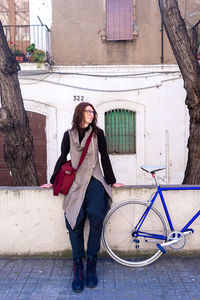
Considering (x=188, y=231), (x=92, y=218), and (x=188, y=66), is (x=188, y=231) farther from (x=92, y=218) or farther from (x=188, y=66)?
(x=188, y=66)

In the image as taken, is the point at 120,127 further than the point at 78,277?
Yes

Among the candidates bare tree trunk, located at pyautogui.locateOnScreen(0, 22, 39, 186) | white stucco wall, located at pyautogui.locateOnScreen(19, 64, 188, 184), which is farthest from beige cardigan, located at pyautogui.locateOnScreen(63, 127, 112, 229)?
white stucco wall, located at pyautogui.locateOnScreen(19, 64, 188, 184)

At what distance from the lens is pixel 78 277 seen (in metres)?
3.48

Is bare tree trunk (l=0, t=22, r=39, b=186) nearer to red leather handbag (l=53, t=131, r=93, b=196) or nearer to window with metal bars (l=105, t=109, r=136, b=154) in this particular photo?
red leather handbag (l=53, t=131, r=93, b=196)

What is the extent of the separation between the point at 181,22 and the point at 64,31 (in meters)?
5.62

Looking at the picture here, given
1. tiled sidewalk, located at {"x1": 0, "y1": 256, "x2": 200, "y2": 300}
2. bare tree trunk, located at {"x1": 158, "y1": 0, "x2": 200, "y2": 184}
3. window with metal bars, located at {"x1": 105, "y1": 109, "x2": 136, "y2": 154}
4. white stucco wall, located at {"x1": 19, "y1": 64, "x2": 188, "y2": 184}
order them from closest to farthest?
tiled sidewalk, located at {"x1": 0, "y1": 256, "x2": 200, "y2": 300} < bare tree trunk, located at {"x1": 158, "y1": 0, "x2": 200, "y2": 184} < white stucco wall, located at {"x1": 19, "y1": 64, "x2": 188, "y2": 184} < window with metal bars, located at {"x1": 105, "y1": 109, "x2": 136, "y2": 154}

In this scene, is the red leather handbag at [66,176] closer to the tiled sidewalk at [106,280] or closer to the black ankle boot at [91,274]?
the black ankle boot at [91,274]

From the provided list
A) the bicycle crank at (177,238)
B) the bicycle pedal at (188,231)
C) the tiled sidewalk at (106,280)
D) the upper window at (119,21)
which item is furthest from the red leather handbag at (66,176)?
the upper window at (119,21)

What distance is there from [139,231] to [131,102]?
21.1 feet

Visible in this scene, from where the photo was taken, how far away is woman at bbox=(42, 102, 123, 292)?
3.56 m

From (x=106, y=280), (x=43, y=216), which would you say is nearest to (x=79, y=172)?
(x=43, y=216)

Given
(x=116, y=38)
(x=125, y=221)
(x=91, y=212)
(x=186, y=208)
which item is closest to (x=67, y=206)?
(x=91, y=212)

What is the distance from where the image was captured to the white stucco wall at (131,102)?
383 inches

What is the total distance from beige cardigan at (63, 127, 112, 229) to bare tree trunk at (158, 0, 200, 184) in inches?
74.2
